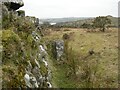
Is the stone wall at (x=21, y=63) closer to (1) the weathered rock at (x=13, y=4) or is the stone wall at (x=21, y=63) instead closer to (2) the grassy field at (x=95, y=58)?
(1) the weathered rock at (x=13, y=4)

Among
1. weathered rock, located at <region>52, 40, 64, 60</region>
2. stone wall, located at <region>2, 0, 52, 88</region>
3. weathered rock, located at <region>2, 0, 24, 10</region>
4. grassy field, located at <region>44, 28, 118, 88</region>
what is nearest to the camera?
stone wall, located at <region>2, 0, 52, 88</region>

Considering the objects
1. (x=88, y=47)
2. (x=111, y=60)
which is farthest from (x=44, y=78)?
(x=88, y=47)

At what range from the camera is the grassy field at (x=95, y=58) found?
22.4 meters

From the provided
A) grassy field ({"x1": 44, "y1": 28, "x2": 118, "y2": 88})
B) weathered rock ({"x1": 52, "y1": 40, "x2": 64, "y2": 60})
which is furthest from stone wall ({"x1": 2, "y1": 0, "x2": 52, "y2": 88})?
weathered rock ({"x1": 52, "y1": 40, "x2": 64, "y2": 60})

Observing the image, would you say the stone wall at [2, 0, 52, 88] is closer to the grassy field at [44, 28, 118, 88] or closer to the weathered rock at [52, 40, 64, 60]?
the grassy field at [44, 28, 118, 88]

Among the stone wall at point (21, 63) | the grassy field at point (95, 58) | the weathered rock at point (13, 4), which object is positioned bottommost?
the grassy field at point (95, 58)

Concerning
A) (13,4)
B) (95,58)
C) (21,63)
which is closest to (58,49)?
(95,58)

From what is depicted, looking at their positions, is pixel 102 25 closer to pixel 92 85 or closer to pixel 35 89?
pixel 92 85

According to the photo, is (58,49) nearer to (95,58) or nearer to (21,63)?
(95,58)

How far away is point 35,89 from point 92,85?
716cm

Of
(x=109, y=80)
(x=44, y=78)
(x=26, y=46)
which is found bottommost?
(x=109, y=80)

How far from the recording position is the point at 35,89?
13625 millimetres

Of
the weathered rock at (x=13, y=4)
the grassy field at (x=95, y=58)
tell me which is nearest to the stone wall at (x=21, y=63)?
the weathered rock at (x=13, y=4)

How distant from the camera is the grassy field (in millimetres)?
22359
